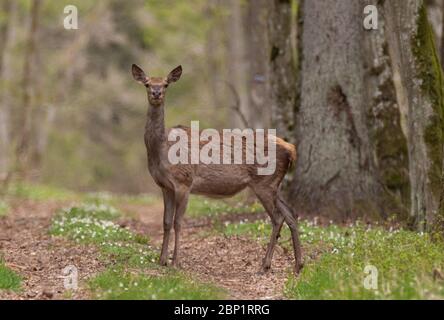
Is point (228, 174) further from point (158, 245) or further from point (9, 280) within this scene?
point (9, 280)

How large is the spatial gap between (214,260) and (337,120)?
159 inches

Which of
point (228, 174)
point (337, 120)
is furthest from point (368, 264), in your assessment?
point (337, 120)

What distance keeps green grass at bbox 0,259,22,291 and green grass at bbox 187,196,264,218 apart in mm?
6710

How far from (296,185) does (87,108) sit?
22.7m

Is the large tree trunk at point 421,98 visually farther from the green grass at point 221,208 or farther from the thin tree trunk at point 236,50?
the thin tree trunk at point 236,50

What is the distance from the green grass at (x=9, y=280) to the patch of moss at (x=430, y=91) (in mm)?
5781

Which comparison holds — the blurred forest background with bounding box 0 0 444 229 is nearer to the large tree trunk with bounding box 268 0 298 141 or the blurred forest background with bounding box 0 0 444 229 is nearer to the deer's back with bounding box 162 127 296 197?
the large tree trunk with bounding box 268 0 298 141

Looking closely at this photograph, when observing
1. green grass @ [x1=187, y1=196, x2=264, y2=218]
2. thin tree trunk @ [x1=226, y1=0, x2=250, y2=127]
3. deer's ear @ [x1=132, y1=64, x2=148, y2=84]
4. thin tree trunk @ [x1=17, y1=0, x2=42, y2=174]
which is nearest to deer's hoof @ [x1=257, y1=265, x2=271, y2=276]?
deer's ear @ [x1=132, y1=64, x2=148, y2=84]

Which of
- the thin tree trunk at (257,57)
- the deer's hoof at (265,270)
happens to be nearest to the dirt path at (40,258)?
the deer's hoof at (265,270)

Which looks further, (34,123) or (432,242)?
(34,123)

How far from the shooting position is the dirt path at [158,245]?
10039 mm

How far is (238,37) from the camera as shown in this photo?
92.7 ft
